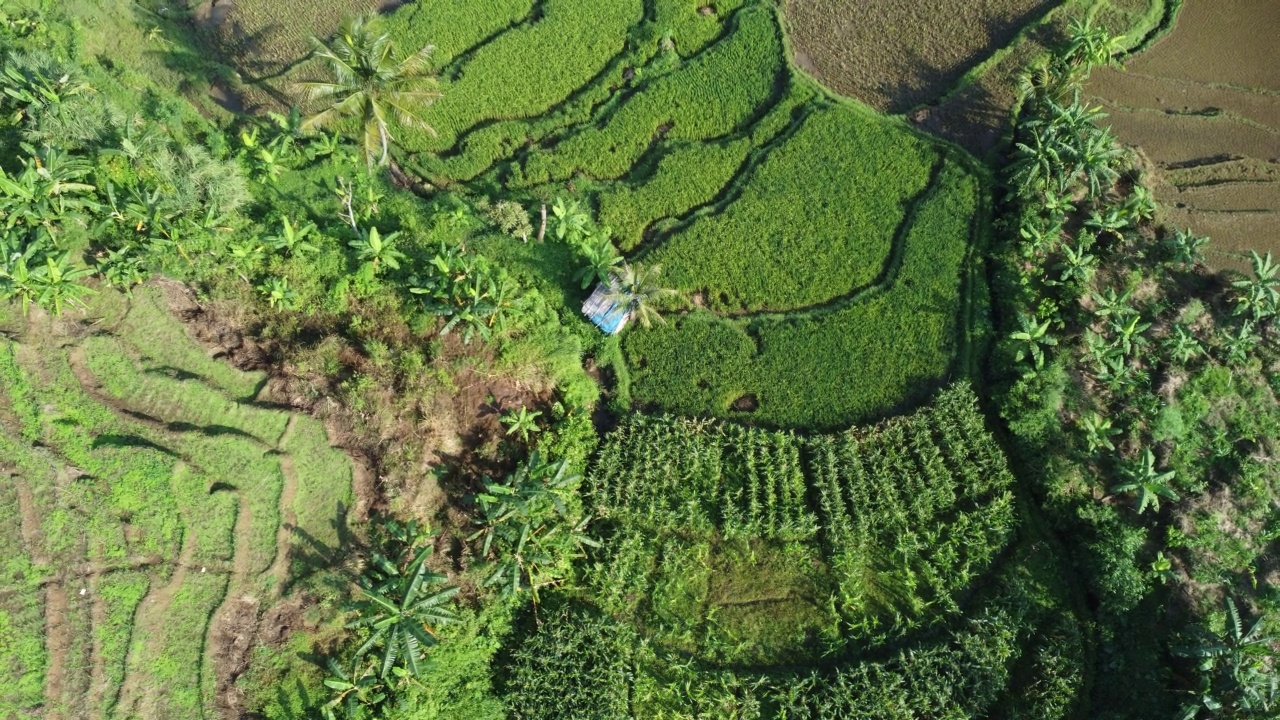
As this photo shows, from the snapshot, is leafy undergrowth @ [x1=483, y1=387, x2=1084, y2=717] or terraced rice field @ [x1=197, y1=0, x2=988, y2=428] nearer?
leafy undergrowth @ [x1=483, y1=387, x2=1084, y2=717]

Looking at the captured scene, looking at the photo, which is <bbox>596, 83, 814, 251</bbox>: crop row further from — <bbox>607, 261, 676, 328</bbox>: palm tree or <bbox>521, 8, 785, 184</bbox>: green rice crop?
<bbox>607, 261, 676, 328</bbox>: palm tree

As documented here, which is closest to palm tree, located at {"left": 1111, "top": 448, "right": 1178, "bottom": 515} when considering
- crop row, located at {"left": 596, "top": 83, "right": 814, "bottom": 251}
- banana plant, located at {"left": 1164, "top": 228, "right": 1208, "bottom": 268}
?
banana plant, located at {"left": 1164, "top": 228, "right": 1208, "bottom": 268}

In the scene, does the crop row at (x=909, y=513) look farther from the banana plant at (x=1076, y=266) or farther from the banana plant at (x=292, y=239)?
the banana plant at (x=292, y=239)

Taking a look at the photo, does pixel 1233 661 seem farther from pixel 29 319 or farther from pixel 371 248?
pixel 29 319

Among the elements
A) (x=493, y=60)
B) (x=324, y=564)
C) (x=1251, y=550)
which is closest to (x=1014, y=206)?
(x=1251, y=550)

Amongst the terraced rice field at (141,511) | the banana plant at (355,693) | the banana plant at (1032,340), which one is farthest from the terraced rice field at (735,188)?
the banana plant at (355,693)
